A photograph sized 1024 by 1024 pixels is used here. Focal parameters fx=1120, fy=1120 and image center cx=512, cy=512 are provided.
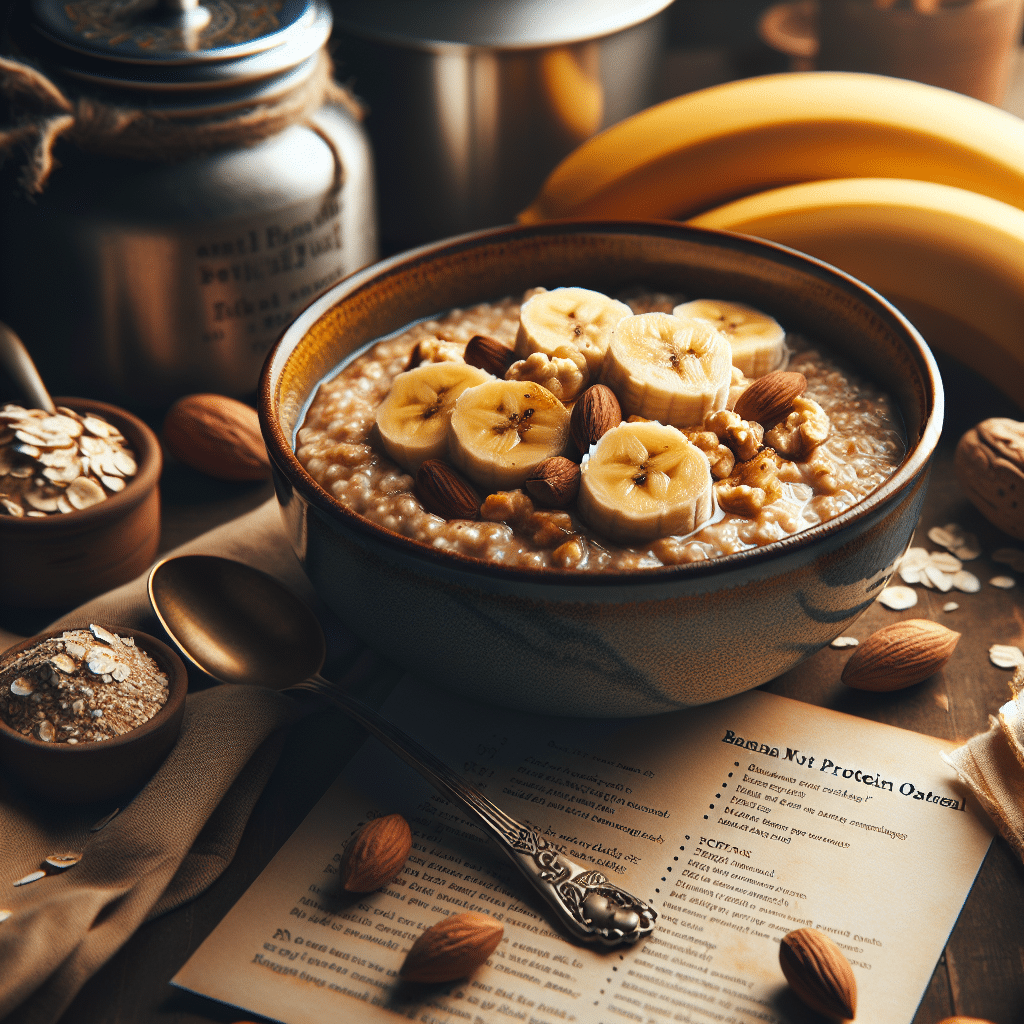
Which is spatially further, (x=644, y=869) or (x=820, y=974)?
(x=644, y=869)

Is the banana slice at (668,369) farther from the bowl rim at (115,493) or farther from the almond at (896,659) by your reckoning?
the bowl rim at (115,493)

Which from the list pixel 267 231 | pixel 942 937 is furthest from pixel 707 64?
pixel 942 937

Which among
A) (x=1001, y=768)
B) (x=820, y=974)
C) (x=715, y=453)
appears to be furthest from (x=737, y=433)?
(x=820, y=974)

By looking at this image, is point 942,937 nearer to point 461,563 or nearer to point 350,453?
point 461,563

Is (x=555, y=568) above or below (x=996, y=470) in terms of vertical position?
above

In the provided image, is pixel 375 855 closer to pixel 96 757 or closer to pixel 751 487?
pixel 96 757

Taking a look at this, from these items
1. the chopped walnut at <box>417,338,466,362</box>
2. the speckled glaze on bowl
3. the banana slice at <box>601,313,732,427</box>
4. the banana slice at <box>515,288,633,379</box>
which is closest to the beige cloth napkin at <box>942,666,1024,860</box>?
the speckled glaze on bowl

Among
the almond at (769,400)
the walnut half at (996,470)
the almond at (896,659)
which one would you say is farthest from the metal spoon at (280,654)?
the walnut half at (996,470)
